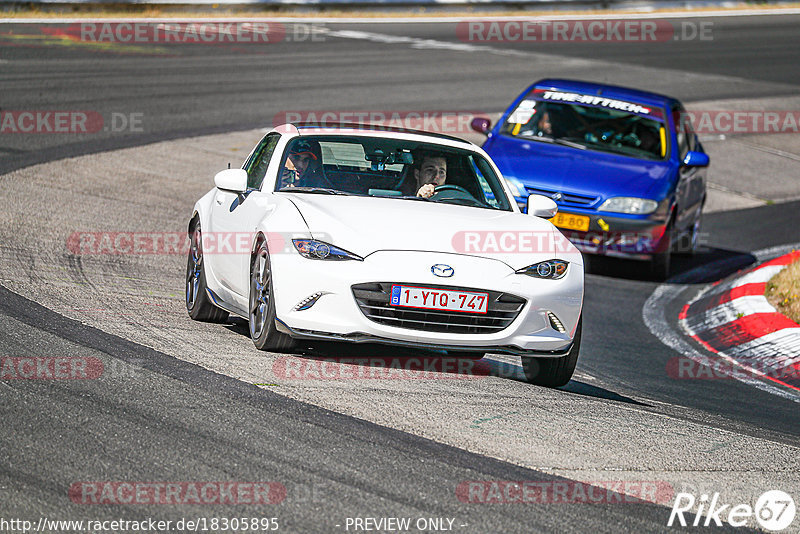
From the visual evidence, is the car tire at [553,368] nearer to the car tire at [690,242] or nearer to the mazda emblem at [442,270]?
the mazda emblem at [442,270]

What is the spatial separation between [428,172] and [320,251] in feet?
5.01

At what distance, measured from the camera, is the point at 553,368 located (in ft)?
24.5

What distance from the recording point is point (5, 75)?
19922mm

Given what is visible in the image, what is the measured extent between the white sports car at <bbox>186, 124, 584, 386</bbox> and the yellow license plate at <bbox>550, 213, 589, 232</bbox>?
4.18 metres

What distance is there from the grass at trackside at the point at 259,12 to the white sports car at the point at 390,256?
21379 millimetres

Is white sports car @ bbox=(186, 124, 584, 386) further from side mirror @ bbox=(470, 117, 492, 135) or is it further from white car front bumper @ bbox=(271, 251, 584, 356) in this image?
side mirror @ bbox=(470, 117, 492, 135)

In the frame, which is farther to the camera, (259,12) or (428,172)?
(259,12)

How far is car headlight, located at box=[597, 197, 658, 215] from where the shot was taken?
1240 cm

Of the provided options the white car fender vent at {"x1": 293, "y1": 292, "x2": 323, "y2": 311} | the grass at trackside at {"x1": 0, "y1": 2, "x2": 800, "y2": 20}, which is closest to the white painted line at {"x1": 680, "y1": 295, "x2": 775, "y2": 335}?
the white car fender vent at {"x1": 293, "y1": 292, "x2": 323, "y2": 311}

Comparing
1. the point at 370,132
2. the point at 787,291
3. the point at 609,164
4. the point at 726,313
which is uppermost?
the point at 370,132

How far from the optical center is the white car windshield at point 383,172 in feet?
25.9

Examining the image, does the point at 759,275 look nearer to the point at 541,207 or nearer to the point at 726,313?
the point at 726,313

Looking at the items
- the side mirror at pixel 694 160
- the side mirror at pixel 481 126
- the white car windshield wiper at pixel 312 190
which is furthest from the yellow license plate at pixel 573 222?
the white car windshield wiper at pixel 312 190

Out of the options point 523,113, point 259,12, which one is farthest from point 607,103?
point 259,12
